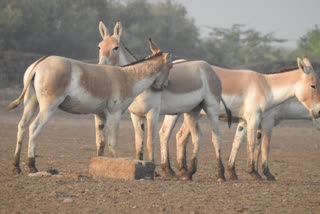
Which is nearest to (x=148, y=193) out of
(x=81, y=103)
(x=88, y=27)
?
(x=81, y=103)

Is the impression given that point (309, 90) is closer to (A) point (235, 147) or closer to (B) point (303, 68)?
(B) point (303, 68)

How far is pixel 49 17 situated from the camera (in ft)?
98.3

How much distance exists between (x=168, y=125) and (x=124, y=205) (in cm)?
419

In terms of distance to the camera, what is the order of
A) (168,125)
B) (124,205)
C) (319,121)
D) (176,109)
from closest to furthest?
(124,205)
(176,109)
(168,125)
(319,121)

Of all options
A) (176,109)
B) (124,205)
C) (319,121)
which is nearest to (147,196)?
(124,205)

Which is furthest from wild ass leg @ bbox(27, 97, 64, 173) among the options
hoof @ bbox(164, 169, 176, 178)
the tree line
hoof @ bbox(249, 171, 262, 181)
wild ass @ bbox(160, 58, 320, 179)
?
the tree line

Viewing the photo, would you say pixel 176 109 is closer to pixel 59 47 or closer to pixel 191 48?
pixel 59 47

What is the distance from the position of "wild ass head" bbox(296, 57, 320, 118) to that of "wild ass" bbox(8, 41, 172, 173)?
313cm

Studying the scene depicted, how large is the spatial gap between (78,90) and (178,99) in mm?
2227

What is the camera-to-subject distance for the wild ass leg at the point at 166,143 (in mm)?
10148

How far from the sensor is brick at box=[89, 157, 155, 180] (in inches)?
327

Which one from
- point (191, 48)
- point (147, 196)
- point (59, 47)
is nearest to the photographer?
point (147, 196)

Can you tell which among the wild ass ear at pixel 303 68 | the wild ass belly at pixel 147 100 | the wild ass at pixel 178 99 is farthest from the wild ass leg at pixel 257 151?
the wild ass belly at pixel 147 100

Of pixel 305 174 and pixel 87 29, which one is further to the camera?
pixel 87 29
